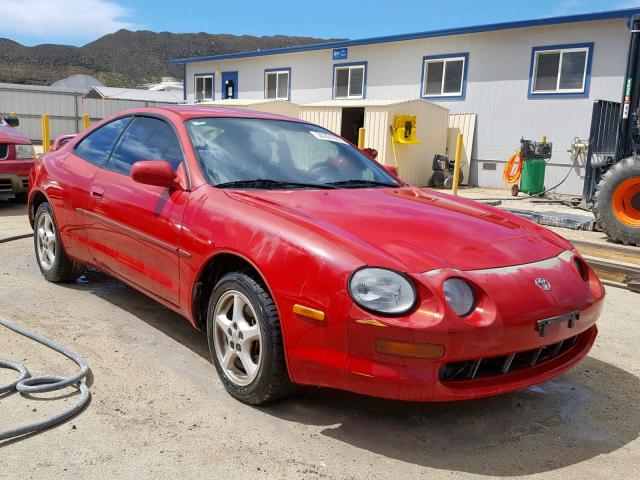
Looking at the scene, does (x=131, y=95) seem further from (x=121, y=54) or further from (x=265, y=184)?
(x=121, y=54)

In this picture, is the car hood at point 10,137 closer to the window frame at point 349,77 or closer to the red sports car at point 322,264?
the red sports car at point 322,264

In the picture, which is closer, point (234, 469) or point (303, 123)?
point (234, 469)

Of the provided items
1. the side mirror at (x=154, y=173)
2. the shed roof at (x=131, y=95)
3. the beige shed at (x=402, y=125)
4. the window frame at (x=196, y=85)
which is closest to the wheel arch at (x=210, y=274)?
the side mirror at (x=154, y=173)

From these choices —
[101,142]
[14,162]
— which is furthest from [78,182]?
[14,162]

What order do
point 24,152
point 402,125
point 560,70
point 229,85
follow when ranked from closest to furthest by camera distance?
point 24,152 → point 560,70 → point 402,125 → point 229,85

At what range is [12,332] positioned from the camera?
3.79m

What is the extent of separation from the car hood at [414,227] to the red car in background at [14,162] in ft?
21.7

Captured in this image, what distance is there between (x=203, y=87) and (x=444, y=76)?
11721 mm

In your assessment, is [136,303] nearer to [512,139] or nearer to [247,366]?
[247,366]

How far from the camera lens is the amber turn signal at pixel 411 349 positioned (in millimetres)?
2354

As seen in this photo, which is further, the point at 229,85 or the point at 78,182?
the point at 229,85

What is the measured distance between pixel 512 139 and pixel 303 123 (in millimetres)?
12308

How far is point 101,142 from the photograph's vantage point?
440 cm

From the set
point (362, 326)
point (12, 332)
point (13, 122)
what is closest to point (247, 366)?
point (362, 326)
